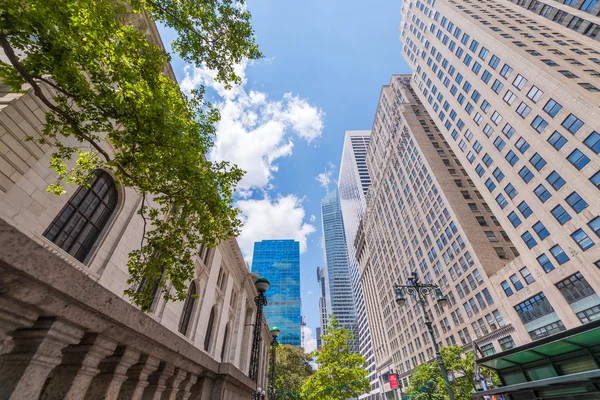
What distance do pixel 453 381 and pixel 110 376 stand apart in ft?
131

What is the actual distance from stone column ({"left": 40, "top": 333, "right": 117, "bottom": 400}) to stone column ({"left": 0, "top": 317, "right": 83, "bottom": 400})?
0.27 m

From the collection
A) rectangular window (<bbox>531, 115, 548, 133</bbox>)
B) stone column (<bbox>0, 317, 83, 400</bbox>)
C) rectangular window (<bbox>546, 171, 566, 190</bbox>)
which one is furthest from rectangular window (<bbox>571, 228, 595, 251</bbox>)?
stone column (<bbox>0, 317, 83, 400</bbox>)

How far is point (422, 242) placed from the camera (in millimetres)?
52969

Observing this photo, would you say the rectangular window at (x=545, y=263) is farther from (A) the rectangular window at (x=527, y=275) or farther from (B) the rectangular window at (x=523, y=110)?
(B) the rectangular window at (x=523, y=110)

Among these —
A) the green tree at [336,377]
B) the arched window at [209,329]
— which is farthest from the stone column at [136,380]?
the green tree at [336,377]

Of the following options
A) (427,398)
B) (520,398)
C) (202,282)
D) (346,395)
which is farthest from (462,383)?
(202,282)

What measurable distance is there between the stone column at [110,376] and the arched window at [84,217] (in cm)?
798

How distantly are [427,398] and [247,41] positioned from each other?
3961 centimetres

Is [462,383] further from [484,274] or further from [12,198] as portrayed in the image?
[12,198]

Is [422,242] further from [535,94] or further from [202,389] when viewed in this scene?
[202,389]

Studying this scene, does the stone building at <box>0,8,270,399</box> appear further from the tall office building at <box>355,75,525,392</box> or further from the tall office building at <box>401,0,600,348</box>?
the tall office building at <box>355,75,525,392</box>

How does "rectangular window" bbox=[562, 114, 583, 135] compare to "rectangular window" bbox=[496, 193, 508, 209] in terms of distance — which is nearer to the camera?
"rectangular window" bbox=[562, 114, 583, 135]

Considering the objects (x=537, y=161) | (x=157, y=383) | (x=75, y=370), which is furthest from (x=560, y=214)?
(x=75, y=370)

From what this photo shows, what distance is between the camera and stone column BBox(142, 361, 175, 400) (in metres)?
3.20
